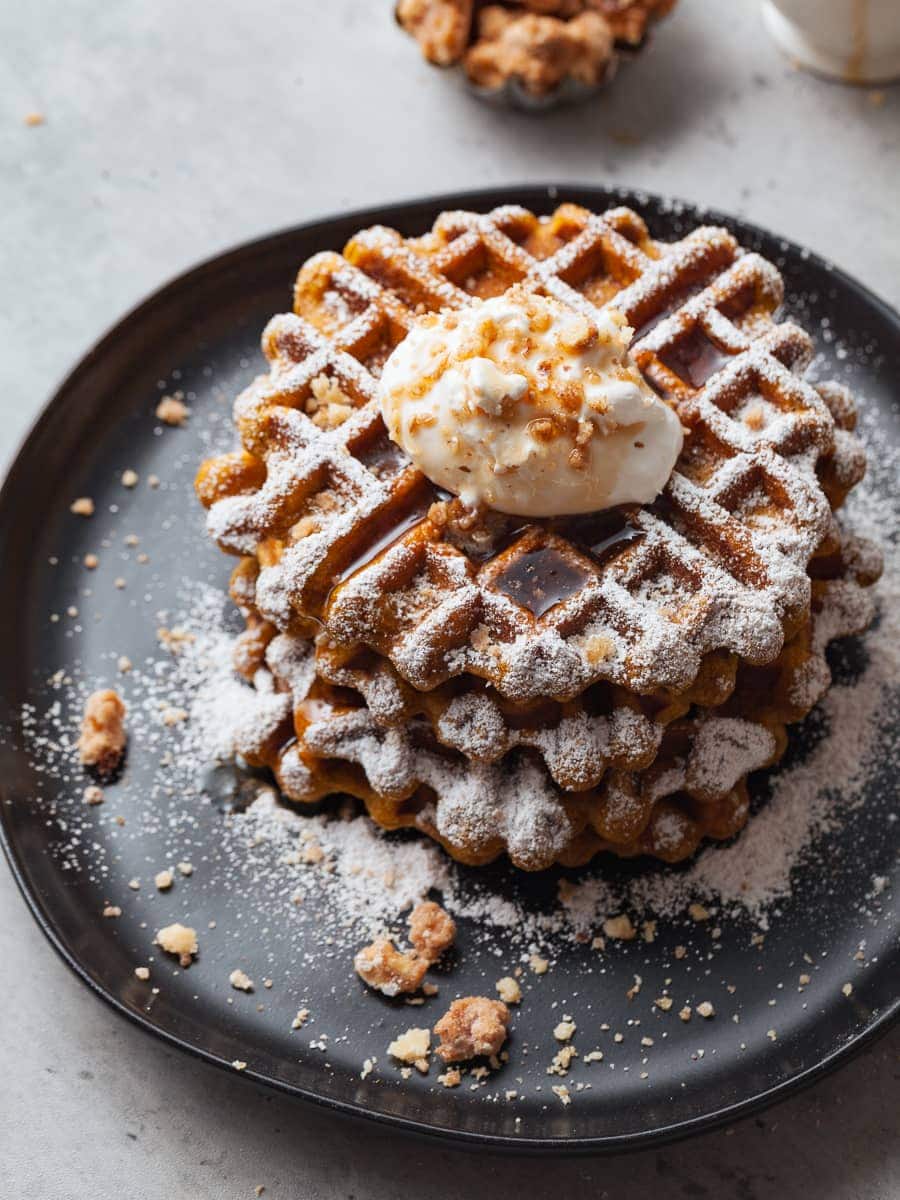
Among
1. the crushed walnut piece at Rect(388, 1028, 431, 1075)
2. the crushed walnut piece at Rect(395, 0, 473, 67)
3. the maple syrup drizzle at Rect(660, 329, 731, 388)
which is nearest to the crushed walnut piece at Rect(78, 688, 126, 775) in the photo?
the crushed walnut piece at Rect(388, 1028, 431, 1075)

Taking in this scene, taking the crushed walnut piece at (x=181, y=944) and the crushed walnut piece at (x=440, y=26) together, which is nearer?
the crushed walnut piece at (x=181, y=944)

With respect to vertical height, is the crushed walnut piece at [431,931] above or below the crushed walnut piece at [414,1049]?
above

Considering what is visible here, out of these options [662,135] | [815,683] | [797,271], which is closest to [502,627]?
[815,683]

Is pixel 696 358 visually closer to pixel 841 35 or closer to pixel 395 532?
pixel 395 532

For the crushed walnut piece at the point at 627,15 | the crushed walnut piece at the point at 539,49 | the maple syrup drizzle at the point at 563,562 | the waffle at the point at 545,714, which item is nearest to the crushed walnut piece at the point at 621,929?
the waffle at the point at 545,714

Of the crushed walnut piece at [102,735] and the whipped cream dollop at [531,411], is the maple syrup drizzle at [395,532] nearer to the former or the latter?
the whipped cream dollop at [531,411]

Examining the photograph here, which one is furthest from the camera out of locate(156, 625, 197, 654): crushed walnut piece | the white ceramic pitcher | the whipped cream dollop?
the white ceramic pitcher

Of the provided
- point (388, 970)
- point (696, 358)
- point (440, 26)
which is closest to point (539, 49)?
point (440, 26)

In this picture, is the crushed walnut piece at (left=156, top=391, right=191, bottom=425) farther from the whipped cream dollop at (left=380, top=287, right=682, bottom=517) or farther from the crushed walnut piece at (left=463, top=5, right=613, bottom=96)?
the crushed walnut piece at (left=463, top=5, right=613, bottom=96)
